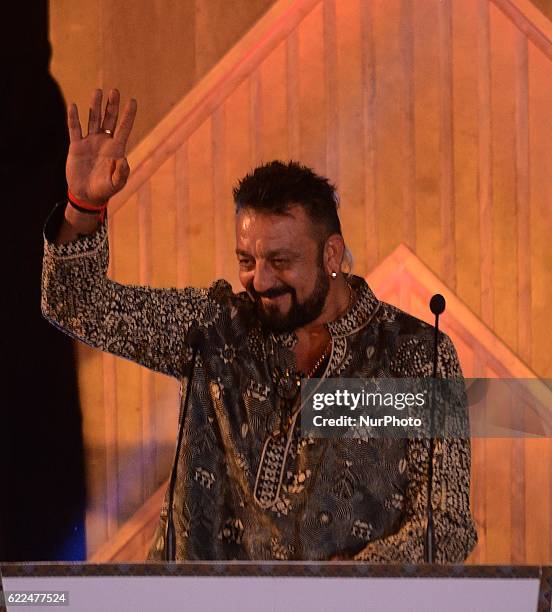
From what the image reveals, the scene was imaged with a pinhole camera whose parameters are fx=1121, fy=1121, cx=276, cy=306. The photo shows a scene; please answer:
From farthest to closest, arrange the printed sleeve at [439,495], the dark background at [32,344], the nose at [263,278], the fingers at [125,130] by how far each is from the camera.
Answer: the dark background at [32,344]
the nose at [263,278]
the fingers at [125,130]
the printed sleeve at [439,495]

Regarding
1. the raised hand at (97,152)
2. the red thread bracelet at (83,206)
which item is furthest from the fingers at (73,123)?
the red thread bracelet at (83,206)

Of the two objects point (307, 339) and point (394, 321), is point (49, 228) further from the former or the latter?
point (394, 321)

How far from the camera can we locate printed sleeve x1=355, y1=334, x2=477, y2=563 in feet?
6.68

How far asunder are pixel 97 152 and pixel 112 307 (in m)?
0.31

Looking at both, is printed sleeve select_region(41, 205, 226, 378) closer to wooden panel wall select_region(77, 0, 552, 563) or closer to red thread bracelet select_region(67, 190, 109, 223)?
red thread bracelet select_region(67, 190, 109, 223)

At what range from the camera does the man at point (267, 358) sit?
2.15 meters

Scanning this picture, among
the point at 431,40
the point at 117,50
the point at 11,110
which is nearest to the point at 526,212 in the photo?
the point at 431,40

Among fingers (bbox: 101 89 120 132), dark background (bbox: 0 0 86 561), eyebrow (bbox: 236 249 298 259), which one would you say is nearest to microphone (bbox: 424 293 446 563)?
eyebrow (bbox: 236 249 298 259)

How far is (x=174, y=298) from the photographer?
230cm

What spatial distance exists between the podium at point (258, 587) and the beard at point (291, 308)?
788 mm

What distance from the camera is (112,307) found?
2.24 meters

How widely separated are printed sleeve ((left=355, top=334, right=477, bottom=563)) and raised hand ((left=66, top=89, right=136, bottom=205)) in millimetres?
699

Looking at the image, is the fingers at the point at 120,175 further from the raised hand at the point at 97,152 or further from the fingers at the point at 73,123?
the fingers at the point at 73,123

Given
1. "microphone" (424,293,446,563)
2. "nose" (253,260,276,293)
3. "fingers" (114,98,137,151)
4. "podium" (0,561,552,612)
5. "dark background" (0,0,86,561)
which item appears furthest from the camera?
"dark background" (0,0,86,561)
